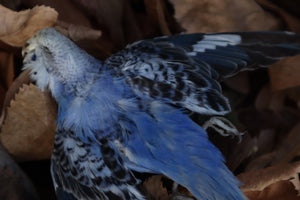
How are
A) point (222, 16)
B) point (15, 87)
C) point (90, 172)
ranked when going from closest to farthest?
point (90, 172), point (15, 87), point (222, 16)

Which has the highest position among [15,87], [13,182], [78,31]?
[78,31]

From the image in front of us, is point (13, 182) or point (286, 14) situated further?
point (286, 14)

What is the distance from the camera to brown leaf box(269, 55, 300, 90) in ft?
2.73

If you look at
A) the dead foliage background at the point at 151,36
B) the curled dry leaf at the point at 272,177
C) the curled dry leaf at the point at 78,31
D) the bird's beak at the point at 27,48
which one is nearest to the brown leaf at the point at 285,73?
the dead foliage background at the point at 151,36

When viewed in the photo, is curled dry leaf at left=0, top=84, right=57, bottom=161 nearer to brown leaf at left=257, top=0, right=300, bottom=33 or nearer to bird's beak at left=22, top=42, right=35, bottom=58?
bird's beak at left=22, top=42, right=35, bottom=58

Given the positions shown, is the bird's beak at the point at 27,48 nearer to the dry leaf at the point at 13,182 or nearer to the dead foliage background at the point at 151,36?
the dead foliage background at the point at 151,36

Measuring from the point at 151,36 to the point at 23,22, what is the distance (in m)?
0.30

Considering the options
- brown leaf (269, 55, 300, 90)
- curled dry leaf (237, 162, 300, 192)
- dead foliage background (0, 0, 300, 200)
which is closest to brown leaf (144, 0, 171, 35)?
dead foliage background (0, 0, 300, 200)

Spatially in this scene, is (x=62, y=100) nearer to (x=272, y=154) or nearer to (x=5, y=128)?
(x=5, y=128)

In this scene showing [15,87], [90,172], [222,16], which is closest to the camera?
[90,172]

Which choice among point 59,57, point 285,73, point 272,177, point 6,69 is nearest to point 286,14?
point 285,73

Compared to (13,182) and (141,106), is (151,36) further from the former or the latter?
(13,182)

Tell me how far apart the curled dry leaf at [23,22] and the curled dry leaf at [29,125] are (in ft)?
0.36

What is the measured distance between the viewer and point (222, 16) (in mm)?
830
